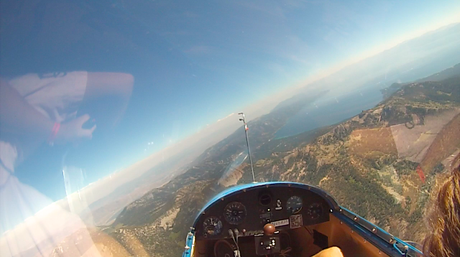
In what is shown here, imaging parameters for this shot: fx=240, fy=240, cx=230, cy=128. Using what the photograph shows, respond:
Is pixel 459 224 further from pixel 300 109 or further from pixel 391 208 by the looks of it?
pixel 300 109

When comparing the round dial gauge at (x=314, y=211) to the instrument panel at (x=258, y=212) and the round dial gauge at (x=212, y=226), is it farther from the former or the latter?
the round dial gauge at (x=212, y=226)

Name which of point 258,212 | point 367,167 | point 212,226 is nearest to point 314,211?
point 258,212

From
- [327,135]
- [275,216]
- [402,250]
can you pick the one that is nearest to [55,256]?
[275,216]

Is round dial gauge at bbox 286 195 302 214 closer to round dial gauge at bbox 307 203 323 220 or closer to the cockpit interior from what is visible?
the cockpit interior

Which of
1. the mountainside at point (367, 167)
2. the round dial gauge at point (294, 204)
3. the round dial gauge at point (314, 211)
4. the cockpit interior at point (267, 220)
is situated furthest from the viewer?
the mountainside at point (367, 167)

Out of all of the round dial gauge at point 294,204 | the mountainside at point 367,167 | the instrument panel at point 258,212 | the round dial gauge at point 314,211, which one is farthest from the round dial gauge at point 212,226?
the mountainside at point 367,167

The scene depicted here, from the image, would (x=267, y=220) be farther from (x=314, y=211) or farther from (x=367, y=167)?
(x=367, y=167)
